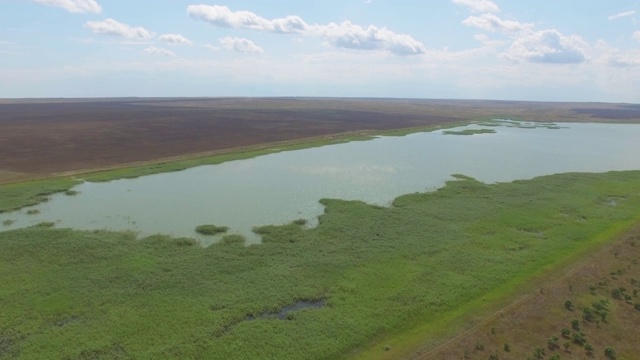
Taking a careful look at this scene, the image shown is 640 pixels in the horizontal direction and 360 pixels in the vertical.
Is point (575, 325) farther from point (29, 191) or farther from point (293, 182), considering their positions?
point (29, 191)

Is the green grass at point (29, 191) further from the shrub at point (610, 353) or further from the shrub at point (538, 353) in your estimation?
the shrub at point (610, 353)

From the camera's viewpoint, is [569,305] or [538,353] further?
[569,305]

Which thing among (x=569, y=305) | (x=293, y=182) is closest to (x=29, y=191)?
(x=293, y=182)

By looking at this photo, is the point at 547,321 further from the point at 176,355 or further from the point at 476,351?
the point at 176,355

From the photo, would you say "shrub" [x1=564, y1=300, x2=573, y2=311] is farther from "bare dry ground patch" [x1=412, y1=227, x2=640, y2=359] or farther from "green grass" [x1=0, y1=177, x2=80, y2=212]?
"green grass" [x1=0, y1=177, x2=80, y2=212]

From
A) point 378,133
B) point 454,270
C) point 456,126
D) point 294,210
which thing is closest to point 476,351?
point 454,270
